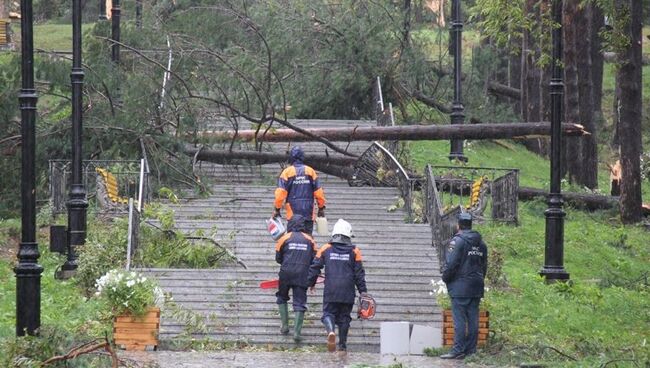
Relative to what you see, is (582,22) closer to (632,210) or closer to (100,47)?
(632,210)

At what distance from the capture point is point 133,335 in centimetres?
1582

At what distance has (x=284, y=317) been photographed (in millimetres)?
16891

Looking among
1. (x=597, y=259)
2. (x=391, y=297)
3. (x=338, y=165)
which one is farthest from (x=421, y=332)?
(x=338, y=165)

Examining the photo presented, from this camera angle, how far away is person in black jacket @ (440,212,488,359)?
15727mm

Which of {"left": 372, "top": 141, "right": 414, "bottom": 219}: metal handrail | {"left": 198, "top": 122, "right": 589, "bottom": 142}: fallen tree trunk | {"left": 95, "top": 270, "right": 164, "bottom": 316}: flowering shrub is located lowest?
{"left": 95, "top": 270, "right": 164, "bottom": 316}: flowering shrub

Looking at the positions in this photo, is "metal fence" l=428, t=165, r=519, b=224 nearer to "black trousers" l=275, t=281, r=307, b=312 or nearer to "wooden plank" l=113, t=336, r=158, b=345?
"black trousers" l=275, t=281, r=307, b=312

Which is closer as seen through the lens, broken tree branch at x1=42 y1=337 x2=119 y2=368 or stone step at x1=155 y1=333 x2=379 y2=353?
broken tree branch at x1=42 y1=337 x2=119 y2=368

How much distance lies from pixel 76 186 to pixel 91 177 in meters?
3.35

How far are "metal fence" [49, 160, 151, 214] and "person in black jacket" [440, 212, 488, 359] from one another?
24.8ft

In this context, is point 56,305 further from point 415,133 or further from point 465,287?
point 415,133

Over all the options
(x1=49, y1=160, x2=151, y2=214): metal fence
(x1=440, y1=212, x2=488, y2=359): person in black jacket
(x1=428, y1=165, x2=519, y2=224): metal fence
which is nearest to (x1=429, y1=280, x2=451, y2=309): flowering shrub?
(x1=440, y1=212, x2=488, y2=359): person in black jacket

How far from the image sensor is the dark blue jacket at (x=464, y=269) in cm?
1582

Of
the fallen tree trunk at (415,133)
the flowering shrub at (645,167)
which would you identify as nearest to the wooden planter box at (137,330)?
the fallen tree trunk at (415,133)

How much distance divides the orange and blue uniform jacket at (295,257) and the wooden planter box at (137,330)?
5.59 ft
